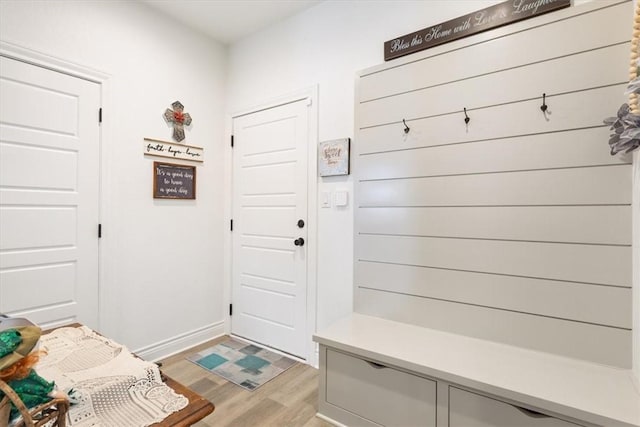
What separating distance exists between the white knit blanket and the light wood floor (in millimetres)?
1017

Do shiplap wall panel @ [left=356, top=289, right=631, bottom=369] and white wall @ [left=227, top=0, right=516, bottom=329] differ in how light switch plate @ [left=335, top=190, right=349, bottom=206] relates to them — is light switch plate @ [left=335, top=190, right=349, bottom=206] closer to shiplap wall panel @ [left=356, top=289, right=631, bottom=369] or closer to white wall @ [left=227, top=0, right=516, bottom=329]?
white wall @ [left=227, top=0, right=516, bottom=329]

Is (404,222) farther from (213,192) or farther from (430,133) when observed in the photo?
(213,192)

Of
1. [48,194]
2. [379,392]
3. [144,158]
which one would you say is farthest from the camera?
[144,158]

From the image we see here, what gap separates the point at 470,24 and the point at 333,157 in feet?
3.82

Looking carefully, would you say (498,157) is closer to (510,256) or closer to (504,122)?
(504,122)

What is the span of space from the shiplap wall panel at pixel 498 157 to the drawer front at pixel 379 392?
115 cm

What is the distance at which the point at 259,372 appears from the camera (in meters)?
2.45

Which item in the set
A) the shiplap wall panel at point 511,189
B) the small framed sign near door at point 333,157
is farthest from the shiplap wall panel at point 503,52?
the shiplap wall panel at point 511,189

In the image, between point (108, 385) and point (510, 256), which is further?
point (510, 256)

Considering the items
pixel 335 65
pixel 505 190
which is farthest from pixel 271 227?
pixel 505 190

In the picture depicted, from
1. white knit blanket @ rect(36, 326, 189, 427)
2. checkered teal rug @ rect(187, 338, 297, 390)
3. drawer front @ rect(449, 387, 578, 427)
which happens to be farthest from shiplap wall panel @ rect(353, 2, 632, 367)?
white knit blanket @ rect(36, 326, 189, 427)

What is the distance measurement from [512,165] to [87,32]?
2.92 m

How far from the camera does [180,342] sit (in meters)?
2.82

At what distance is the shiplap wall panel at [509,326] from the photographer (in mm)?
1472
